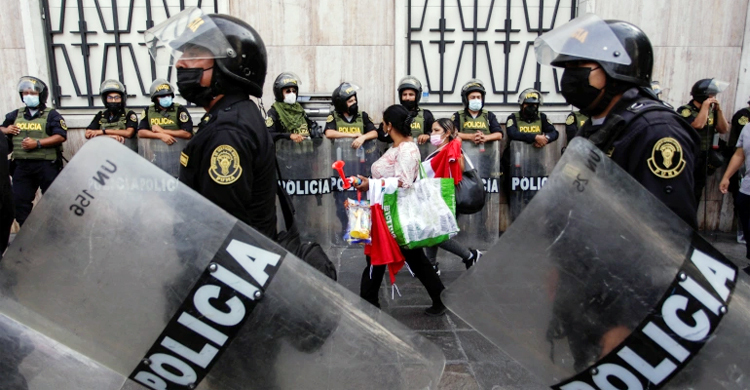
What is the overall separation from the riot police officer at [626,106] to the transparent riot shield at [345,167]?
13.0 feet

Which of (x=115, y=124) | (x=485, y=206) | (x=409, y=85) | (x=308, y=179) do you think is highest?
(x=409, y=85)

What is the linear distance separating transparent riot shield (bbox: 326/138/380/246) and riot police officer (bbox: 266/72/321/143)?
0.35 m

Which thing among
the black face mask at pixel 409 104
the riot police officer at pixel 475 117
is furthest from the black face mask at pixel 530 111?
the black face mask at pixel 409 104

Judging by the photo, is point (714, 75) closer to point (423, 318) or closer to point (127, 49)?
point (423, 318)

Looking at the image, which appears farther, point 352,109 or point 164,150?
point 352,109

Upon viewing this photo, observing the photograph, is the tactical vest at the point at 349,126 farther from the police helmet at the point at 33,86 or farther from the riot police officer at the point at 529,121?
the police helmet at the point at 33,86

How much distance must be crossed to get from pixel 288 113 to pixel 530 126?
3.09m

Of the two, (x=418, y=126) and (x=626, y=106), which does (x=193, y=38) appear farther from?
(x=418, y=126)

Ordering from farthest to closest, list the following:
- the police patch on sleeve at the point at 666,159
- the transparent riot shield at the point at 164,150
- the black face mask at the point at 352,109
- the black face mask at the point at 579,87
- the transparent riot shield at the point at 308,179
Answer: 1. the black face mask at the point at 352,109
2. the transparent riot shield at the point at 164,150
3. the transparent riot shield at the point at 308,179
4. the black face mask at the point at 579,87
5. the police patch on sleeve at the point at 666,159

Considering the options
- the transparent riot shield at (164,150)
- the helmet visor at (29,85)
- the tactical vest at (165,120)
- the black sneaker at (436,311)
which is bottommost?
the black sneaker at (436,311)

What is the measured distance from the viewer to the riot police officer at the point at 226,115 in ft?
6.55

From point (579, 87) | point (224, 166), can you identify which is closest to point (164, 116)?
point (224, 166)

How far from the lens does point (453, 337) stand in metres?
3.64

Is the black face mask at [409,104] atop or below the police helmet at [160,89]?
below
